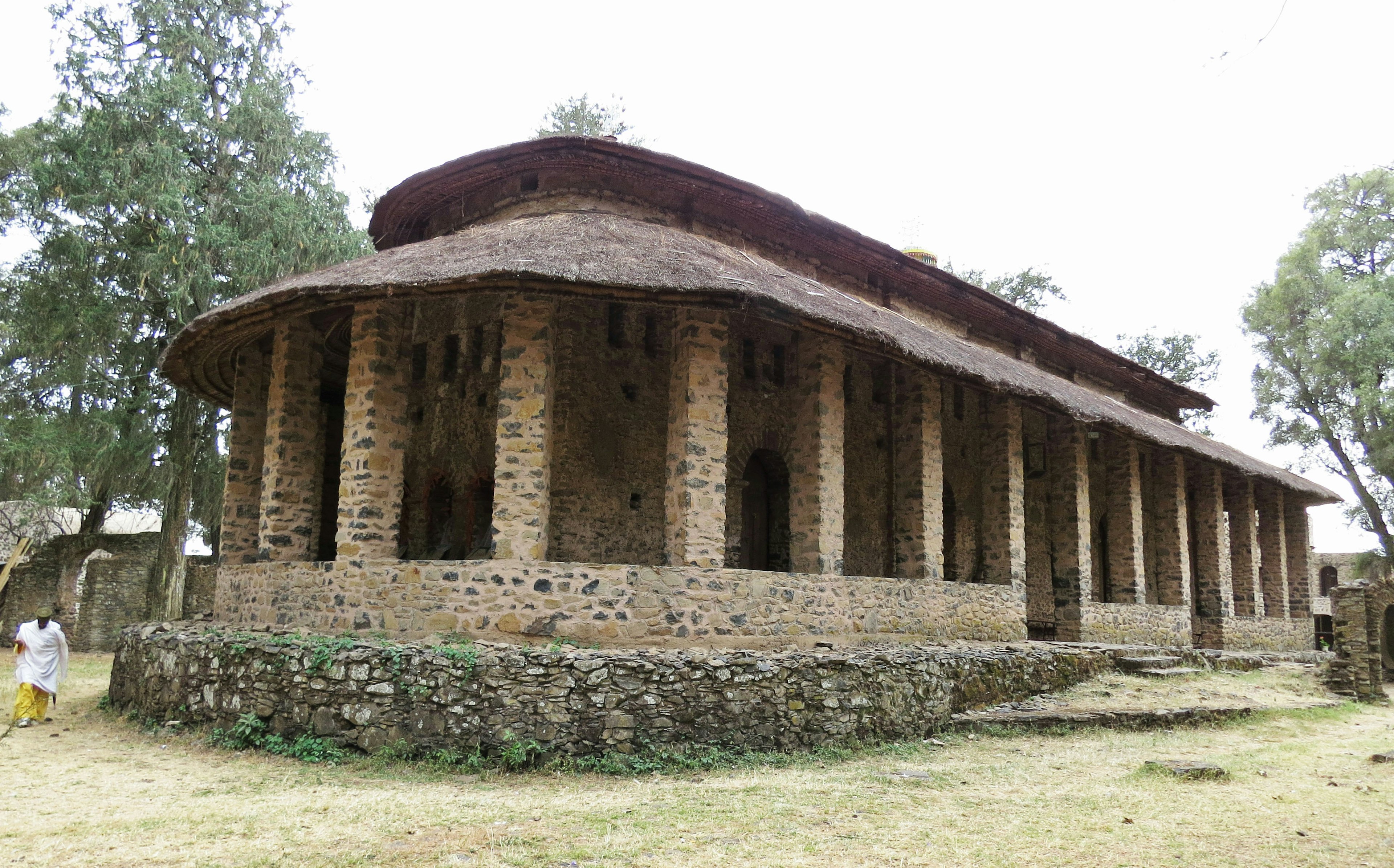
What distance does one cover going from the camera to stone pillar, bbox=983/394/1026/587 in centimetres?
1344

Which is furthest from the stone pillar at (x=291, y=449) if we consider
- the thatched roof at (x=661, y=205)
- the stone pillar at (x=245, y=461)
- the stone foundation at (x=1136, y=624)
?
the stone foundation at (x=1136, y=624)

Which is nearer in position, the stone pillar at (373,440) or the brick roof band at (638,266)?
the brick roof band at (638,266)

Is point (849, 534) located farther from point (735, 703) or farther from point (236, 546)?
point (236, 546)

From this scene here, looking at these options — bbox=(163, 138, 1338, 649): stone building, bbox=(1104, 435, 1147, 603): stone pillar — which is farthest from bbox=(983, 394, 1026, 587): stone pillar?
bbox=(1104, 435, 1147, 603): stone pillar

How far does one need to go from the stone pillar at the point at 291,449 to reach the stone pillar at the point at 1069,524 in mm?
11138

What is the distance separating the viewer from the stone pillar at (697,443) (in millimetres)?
8898

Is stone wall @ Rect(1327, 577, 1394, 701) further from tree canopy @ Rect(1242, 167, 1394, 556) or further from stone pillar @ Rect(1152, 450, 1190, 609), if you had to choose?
tree canopy @ Rect(1242, 167, 1394, 556)

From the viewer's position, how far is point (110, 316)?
17.2 meters

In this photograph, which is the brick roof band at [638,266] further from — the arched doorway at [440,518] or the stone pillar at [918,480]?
the arched doorway at [440,518]

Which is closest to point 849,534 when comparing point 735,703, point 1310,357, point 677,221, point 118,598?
point 677,221

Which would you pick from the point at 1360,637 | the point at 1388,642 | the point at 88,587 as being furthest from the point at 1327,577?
the point at 88,587

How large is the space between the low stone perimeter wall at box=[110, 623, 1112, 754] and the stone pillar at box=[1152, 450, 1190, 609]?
35.3 feet

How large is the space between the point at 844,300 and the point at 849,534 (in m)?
4.06

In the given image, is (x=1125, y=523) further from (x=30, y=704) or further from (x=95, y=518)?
(x=95, y=518)
